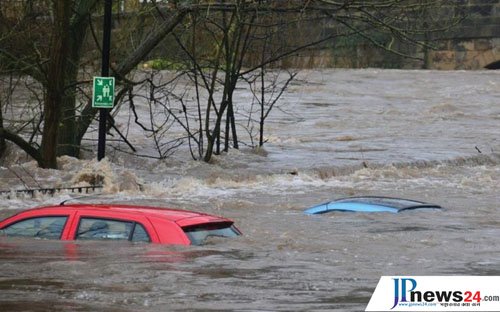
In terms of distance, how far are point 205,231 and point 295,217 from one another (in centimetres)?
588

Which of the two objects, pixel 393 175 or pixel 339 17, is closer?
pixel 339 17

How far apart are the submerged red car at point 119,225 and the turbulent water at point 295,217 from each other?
11 centimetres

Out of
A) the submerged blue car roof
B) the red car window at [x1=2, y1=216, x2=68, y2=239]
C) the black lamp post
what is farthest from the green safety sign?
the red car window at [x1=2, y1=216, x2=68, y2=239]

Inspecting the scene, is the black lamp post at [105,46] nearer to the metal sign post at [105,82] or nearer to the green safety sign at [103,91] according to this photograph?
the metal sign post at [105,82]

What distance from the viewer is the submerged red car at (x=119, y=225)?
11.9 meters

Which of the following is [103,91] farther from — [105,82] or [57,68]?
[57,68]

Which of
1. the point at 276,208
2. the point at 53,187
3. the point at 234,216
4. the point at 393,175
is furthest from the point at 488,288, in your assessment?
the point at 393,175

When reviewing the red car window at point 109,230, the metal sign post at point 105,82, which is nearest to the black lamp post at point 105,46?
the metal sign post at point 105,82

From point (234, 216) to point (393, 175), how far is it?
25.3 ft

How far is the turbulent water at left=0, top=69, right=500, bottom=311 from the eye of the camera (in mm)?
10891

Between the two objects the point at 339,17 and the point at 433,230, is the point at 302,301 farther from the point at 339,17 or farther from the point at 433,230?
the point at 339,17

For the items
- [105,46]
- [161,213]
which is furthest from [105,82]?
[161,213]

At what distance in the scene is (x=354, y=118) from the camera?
127ft

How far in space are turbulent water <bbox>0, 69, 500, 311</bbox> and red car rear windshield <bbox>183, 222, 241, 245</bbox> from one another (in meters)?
0.11
